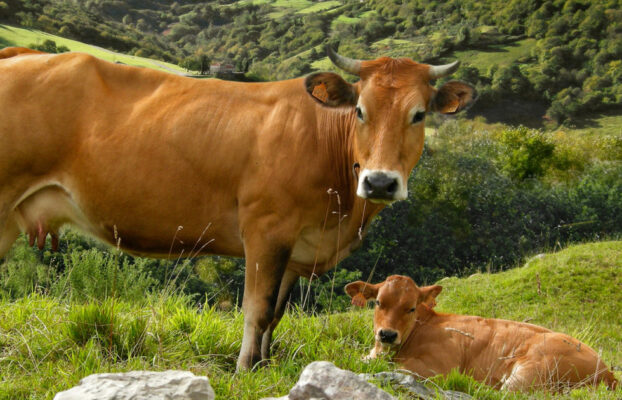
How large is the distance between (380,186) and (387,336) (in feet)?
6.23

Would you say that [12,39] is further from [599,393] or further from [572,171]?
[599,393]

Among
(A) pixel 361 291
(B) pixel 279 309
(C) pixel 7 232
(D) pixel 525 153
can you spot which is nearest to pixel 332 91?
(B) pixel 279 309

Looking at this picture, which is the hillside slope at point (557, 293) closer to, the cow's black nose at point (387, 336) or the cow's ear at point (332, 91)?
the cow's black nose at point (387, 336)

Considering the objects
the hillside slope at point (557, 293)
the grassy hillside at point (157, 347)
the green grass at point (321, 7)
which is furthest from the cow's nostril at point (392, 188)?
the green grass at point (321, 7)

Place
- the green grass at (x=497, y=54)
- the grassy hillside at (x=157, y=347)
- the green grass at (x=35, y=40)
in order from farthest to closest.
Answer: the green grass at (x=497, y=54)
the green grass at (x=35, y=40)
the grassy hillside at (x=157, y=347)

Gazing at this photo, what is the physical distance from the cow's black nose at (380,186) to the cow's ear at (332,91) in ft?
3.46

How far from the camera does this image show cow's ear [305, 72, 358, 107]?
534 cm

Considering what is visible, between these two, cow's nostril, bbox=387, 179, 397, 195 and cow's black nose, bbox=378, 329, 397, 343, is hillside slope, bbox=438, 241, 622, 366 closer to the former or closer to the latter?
cow's black nose, bbox=378, 329, 397, 343

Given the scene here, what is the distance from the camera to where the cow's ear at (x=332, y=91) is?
17.5ft

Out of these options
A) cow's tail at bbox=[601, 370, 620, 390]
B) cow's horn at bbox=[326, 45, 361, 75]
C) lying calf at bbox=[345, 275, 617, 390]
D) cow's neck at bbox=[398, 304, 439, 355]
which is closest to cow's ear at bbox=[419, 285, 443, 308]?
lying calf at bbox=[345, 275, 617, 390]

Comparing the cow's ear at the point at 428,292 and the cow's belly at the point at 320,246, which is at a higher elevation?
the cow's belly at the point at 320,246

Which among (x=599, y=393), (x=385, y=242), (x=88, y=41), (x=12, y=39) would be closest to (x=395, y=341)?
(x=599, y=393)

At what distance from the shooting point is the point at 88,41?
243 feet

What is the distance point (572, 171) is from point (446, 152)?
1653 cm
